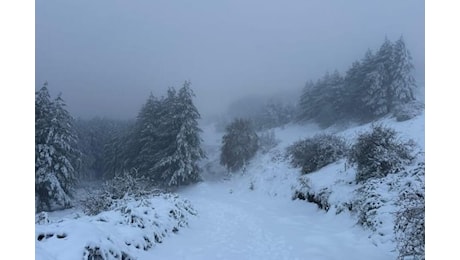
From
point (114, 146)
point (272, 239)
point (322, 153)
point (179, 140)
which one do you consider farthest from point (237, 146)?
point (272, 239)

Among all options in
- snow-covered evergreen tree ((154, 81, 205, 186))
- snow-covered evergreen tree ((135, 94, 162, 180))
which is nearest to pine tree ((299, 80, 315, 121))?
snow-covered evergreen tree ((154, 81, 205, 186))

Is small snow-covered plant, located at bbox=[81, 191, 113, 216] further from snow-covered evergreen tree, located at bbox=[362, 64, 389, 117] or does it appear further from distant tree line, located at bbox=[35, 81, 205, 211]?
snow-covered evergreen tree, located at bbox=[362, 64, 389, 117]

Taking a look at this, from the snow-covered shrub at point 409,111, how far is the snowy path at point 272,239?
18144 mm

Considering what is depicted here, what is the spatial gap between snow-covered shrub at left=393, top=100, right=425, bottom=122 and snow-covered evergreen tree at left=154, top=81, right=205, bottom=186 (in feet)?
57.4

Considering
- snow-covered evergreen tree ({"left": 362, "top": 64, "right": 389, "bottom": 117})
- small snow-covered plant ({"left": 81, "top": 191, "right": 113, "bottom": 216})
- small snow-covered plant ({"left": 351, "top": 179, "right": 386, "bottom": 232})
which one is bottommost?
small snow-covered plant ({"left": 81, "top": 191, "right": 113, "bottom": 216})

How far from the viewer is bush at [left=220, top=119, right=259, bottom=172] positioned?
38.4m

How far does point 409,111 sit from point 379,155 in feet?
62.1

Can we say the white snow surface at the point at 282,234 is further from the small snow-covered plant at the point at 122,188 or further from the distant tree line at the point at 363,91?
the distant tree line at the point at 363,91

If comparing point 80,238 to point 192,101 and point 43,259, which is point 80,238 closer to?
point 43,259

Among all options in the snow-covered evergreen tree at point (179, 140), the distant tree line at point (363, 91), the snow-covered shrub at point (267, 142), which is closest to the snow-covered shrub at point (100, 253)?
the snow-covered evergreen tree at point (179, 140)

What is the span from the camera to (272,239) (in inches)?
372

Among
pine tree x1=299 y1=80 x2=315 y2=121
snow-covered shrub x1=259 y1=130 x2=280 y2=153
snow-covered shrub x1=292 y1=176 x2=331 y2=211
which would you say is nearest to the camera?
snow-covered shrub x1=292 y1=176 x2=331 y2=211

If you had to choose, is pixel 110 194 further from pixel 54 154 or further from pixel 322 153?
pixel 322 153
